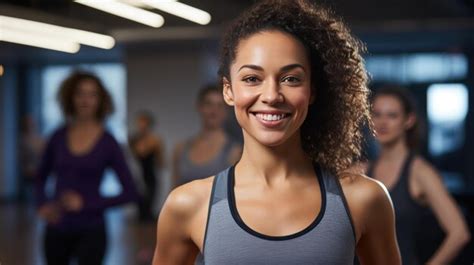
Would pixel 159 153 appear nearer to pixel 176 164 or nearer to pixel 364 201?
pixel 176 164

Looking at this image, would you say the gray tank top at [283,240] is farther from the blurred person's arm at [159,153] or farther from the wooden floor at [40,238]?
the blurred person's arm at [159,153]

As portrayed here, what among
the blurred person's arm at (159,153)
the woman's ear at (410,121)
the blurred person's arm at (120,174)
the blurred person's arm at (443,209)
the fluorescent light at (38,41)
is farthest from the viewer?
the blurred person's arm at (159,153)

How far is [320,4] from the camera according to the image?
1696mm

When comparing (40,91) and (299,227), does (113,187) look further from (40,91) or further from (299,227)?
(299,227)

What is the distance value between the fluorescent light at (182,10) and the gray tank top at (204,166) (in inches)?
153

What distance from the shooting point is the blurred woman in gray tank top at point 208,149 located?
3.73 metres

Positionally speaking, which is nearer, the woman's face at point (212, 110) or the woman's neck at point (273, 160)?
the woman's neck at point (273, 160)

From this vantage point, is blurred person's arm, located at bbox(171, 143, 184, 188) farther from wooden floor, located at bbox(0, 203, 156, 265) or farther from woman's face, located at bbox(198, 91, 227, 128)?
wooden floor, located at bbox(0, 203, 156, 265)

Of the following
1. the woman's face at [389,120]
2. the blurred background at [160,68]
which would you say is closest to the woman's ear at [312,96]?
the woman's face at [389,120]

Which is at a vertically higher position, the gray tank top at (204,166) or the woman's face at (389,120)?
the woman's face at (389,120)

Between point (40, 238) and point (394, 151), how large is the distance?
720 centimetres

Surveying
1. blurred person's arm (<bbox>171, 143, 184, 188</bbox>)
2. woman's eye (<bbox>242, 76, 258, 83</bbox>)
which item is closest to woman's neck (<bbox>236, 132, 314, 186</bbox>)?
woman's eye (<bbox>242, 76, 258, 83</bbox>)

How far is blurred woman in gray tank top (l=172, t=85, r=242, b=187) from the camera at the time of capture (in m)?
3.73

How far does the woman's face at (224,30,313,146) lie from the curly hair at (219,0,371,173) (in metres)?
0.04
